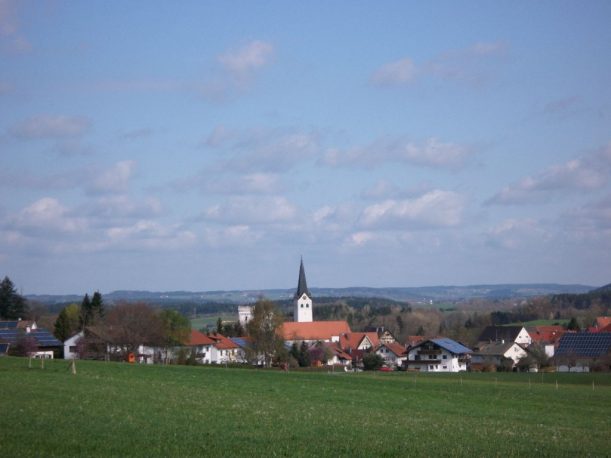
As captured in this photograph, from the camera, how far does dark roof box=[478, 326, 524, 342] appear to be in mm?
131125

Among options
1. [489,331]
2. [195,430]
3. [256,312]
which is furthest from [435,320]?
[195,430]

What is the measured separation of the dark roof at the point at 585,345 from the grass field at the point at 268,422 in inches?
2165

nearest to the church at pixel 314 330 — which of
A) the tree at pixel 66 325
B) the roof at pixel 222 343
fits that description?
the roof at pixel 222 343

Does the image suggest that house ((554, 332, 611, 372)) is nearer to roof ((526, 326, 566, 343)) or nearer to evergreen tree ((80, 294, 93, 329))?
roof ((526, 326, 566, 343))

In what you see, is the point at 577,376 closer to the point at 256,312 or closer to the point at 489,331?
the point at 256,312

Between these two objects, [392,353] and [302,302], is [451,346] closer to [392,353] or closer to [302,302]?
[392,353]

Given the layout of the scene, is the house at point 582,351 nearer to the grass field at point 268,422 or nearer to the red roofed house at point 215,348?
the red roofed house at point 215,348

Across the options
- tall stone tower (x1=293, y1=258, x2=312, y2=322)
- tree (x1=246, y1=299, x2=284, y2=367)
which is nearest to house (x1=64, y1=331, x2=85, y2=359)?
tree (x1=246, y1=299, x2=284, y2=367)

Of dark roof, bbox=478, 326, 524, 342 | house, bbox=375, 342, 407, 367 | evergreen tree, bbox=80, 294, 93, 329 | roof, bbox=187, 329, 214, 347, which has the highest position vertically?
evergreen tree, bbox=80, 294, 93, 329

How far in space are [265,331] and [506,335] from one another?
54.9m

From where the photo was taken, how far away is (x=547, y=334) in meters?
137

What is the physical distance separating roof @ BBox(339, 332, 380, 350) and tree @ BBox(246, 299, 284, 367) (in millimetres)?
42983

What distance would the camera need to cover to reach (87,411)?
22.2m

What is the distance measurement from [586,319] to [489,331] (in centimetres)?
3201
